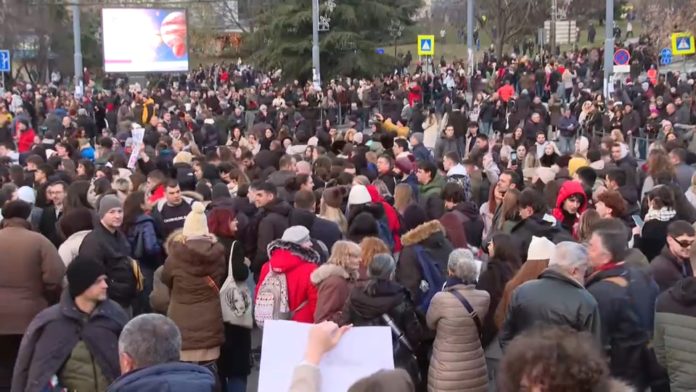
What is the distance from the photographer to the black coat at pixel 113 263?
302 inches

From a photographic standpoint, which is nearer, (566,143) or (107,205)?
(107,205)

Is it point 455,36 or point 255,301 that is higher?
point 455,36

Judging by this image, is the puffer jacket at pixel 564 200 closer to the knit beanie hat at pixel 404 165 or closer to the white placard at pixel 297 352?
the knit beanie hat at pixel 404 165

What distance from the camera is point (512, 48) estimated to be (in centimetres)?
6531

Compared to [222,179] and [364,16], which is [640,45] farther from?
[222,179]

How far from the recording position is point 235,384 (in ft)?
25.2

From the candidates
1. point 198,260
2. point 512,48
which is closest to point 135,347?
point 198,260

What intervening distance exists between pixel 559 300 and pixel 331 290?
164cm

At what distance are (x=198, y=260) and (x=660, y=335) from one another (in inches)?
121

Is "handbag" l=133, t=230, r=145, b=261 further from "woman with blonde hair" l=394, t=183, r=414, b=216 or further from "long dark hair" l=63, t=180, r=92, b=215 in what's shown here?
"woman with blonde hair" l=394, t=183, r=414, b=216

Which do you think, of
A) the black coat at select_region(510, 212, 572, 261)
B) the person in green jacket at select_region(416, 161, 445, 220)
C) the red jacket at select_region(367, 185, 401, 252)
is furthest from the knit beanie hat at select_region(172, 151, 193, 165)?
the black coat at select_region(510, 212, 572, 261)

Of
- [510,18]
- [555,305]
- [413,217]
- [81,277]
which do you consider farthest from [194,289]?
[510,18]

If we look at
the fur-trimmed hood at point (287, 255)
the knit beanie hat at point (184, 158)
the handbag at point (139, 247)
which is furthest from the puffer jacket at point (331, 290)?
the knit beanie hat at point (184, 158)

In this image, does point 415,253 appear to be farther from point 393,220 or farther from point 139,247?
point 139,247
